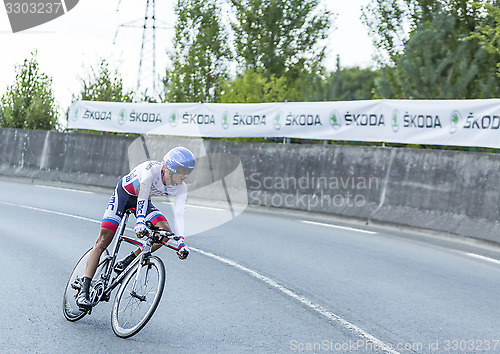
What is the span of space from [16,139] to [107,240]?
16.9 meters

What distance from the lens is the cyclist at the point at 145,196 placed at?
521cm

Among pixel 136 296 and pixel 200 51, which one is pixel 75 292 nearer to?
pixel 136 296

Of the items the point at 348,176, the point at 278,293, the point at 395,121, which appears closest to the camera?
the point at 278,293

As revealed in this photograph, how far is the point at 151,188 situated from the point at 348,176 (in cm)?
887

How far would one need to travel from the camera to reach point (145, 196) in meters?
5.44

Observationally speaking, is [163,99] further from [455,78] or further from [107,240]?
[107,240]

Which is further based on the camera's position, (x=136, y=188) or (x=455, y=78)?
(x=455, y=78)

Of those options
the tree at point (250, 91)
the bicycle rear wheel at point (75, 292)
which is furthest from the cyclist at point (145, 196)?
the tree at point (250, 91)

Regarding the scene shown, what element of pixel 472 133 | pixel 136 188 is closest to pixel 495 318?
pixel 136 188

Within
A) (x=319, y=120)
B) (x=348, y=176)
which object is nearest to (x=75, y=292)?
(x=348, y=176)

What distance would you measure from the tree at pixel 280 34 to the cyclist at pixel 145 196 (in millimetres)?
29671

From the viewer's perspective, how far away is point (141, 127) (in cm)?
1942

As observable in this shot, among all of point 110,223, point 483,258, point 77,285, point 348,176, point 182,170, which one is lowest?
point 77,285

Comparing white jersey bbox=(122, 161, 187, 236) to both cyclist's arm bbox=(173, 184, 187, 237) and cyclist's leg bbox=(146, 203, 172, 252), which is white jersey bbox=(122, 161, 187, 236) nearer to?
cyclist's arm bbox=(173, 184, 187, 237)
